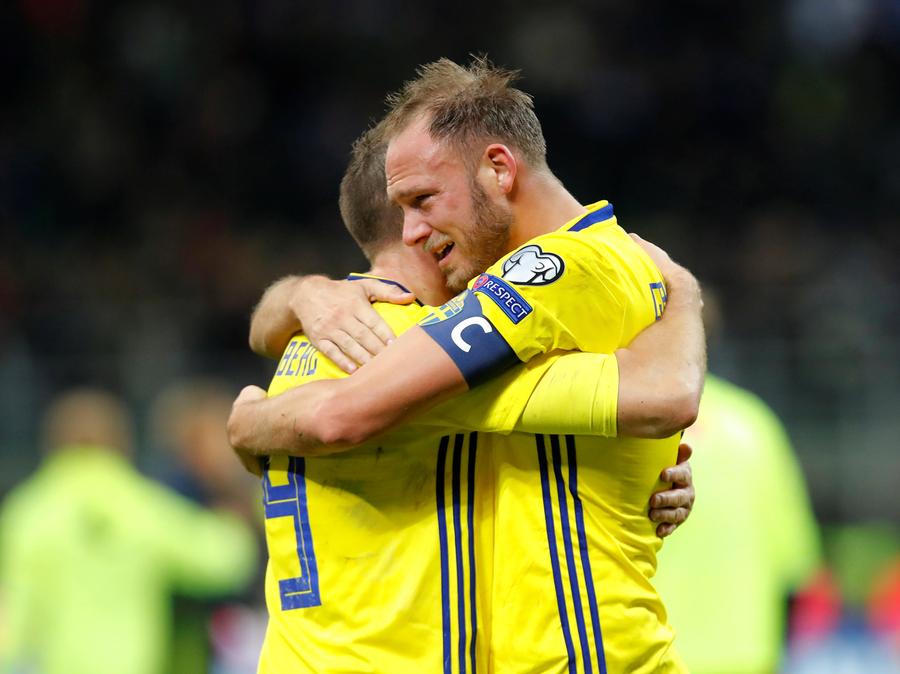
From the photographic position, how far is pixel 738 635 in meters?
4.65

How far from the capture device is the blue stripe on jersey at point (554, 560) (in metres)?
2.87

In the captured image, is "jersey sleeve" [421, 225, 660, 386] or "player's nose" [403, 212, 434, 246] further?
"player's nose" [403, 212, 434, 246]

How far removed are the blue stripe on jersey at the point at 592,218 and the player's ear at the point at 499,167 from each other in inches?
7.3

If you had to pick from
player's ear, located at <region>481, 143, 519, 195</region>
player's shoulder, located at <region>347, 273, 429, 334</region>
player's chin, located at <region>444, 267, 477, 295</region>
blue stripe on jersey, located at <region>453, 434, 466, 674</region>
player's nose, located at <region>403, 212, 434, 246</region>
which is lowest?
blue stripe on jersey, located at <region>453, 434, 466, 674</region>

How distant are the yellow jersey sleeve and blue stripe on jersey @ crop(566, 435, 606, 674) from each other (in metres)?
0.23

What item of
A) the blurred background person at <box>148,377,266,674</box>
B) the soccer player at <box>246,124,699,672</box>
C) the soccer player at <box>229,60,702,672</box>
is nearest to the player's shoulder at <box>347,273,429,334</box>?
the soccer player at <box>246,124,699,672</box>

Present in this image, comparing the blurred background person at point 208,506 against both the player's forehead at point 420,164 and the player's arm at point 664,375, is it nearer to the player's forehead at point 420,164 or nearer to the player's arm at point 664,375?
the player's forehead at point 420,164

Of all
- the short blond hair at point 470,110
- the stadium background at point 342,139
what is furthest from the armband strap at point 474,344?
the stadium background at point 342,139

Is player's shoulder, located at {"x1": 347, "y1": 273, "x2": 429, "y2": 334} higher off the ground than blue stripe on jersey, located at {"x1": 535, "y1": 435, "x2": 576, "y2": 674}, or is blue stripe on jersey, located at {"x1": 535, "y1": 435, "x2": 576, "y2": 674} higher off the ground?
player's shoulder, located at {"x1": 347, "y1": 273, "x2": 429, "y2": 334}

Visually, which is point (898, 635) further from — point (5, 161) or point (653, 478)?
point (5, 161)

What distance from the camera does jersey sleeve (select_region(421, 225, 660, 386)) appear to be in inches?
110

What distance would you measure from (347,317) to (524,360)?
452mm

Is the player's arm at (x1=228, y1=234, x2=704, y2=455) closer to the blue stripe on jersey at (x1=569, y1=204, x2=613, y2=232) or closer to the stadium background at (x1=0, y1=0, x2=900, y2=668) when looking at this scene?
the blue stripe on jersey at (x1=569, y1=204, x2=613, y2=232)

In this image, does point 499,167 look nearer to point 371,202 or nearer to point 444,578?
point 371,202
